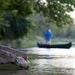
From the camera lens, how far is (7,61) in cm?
1708

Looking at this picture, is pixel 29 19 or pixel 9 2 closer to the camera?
pixel 9 2

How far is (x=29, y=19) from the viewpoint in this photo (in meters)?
54.2

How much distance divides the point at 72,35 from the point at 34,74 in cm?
9618

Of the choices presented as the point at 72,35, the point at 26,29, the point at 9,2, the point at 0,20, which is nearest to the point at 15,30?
the point at 26,29

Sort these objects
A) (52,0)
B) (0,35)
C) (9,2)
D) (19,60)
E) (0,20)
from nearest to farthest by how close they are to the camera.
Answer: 1. (19,60)
2. (52,0)
3. (9,2)
4. (0,20)
5. (0,35)

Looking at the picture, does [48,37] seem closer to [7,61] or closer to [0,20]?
[0,20]

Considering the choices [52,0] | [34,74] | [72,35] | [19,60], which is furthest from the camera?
[72,35]

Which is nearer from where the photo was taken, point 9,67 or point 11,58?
point 9,67

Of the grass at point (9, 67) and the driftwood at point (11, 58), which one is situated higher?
the driftwood at point (11, 58)

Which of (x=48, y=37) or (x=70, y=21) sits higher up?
(x=70, y=21)

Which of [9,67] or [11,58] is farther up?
[11,58]

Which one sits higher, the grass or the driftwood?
the driftwood

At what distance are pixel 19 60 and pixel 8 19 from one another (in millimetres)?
34995

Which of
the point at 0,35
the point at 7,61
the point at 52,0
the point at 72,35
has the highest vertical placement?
the point at 52,0
